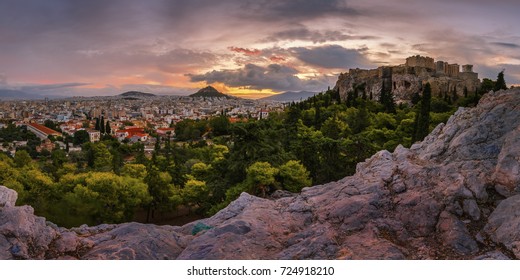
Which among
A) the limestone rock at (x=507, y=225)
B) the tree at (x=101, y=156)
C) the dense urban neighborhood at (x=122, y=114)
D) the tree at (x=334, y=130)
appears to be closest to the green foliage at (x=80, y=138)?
the dense urban neighborhood at (x=122, y=114)

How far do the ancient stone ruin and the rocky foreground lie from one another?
8.29 m

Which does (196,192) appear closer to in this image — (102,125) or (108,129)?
(108,129)

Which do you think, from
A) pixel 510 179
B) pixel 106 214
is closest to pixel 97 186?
pixel 106 214

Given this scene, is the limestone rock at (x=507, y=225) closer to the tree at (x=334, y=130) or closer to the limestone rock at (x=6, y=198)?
the limestone rock at (x=6, y=198)

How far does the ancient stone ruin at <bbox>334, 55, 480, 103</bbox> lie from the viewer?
19.9m

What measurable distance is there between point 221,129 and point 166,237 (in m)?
10.6

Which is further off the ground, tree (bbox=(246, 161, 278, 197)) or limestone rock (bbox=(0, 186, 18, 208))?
limestone rock (bbox=(0, 186, 18, 208))

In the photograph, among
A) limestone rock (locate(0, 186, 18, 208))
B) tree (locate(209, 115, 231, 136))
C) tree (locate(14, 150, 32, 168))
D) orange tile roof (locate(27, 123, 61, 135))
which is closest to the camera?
limestone rock (locate(0, 186, 18, 208))

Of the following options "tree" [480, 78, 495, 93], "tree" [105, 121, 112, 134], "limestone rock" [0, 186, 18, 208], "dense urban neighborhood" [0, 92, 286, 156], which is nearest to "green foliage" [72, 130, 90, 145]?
"dense urban neighborhood" [0, 92, 286, 156]

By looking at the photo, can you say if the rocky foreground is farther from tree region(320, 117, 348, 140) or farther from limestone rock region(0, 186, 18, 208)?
tree region(320, 117, 348, 140)

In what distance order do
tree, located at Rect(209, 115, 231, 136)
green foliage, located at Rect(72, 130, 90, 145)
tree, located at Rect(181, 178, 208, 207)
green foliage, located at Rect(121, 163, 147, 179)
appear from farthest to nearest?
green foliage, located at Rect(72, 130, 90, 145)
green foliage, located at Rect(121, 163, 147, 179)
tree, located at Rect(209, 115, 231, 136)
tree, located at Rect(181, 178, 208, 207)

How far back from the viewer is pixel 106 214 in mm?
11945

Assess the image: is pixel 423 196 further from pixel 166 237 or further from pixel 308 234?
pixel 166 237

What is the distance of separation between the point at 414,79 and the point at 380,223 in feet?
77.1
